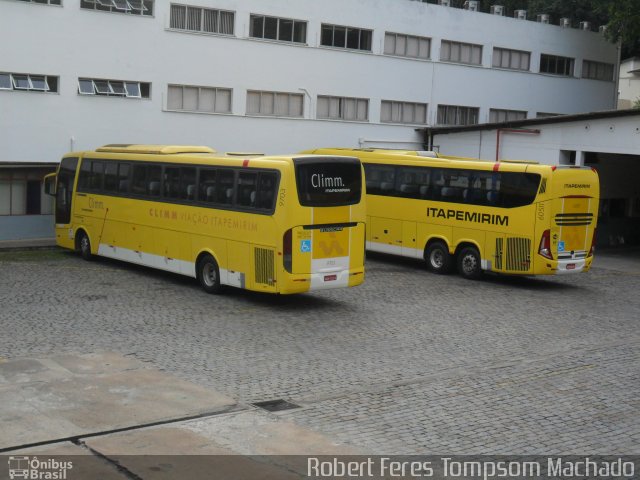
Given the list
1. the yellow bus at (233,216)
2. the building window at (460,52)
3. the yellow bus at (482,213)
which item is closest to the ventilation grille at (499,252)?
the yellow bus at (482,213)

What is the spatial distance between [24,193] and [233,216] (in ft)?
34.4

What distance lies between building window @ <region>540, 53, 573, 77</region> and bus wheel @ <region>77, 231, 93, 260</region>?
23.2 m

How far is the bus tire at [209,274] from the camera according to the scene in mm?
19688

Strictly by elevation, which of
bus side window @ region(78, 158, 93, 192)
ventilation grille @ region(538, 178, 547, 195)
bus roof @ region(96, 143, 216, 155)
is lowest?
bus side window @ region(78, 158, 93, 192)

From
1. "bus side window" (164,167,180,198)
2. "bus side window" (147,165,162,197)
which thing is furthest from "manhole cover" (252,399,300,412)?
"bus side window" (147,165,162,197)

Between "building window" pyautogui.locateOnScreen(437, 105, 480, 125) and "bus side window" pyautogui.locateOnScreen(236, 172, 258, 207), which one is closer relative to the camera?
"bus side window" pyautogui.locateOnScreen(236, 172, 258, 207)

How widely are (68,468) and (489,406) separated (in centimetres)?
540

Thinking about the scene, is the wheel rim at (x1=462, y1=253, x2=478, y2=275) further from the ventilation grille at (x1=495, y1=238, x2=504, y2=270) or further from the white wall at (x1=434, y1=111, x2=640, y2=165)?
the white wall at (x1=434, y1=111, x2=640, y2=165)

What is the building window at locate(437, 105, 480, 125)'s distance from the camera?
36.5 metres

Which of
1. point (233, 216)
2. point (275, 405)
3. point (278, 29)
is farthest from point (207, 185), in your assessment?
point (278, 29)

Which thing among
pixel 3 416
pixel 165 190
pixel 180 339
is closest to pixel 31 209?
pixel 165 190

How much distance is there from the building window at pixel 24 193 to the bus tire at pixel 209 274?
9.01 meters

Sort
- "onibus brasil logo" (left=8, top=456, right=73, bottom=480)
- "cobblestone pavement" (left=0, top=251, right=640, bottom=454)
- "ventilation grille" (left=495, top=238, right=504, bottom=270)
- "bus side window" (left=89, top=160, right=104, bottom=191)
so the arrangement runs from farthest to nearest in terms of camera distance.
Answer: "bus side window" (left=89, top=160, right=104, bottom=191)
"ventilation grille" (left=495, top=238, right=504, bottom=270)
"cobblestone pavement" (left=0, top=251, right=640, bottom=454)
"onibus brasil logo" (left=8, top=456, right=73, bottom=480)

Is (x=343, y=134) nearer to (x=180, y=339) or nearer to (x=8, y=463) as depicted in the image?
(x=180, y=339)
